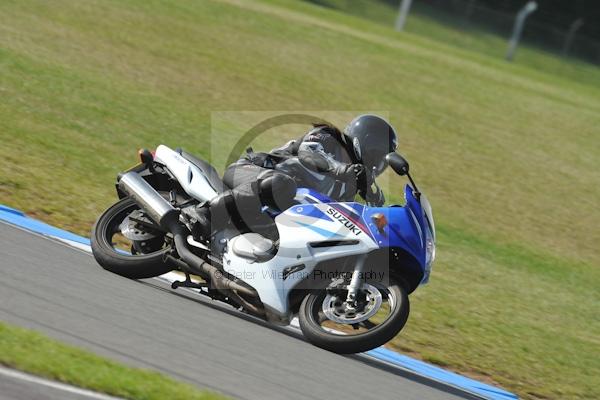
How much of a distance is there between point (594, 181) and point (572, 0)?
29295 millimetres

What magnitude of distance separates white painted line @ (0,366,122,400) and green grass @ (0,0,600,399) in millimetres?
3640

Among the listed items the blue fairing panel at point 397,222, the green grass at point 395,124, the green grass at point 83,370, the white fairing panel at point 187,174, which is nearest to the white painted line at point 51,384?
the green grass at point 83,370

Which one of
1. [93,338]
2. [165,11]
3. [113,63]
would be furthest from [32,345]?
[165,11]

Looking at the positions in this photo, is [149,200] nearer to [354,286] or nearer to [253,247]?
[253,247]

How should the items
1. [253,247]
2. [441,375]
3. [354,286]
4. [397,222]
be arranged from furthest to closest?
1. [441,375]
2. [253,247]
3. [397,222]
4. [354,286]

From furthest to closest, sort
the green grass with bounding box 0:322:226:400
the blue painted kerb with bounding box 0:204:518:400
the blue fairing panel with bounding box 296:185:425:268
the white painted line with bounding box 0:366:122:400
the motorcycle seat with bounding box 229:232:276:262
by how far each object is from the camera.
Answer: the blue painted kerb with bounding box 0:204:518:400 → the motorcycle seat with bounding box 229:232:276:262 → the blue fairing panel with bounding box 296:185:425:268 → the green grass with bounding box 0:322:226:400 → the white painted line with bounding box 0:366:122:400

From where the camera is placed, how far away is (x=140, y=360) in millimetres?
5309

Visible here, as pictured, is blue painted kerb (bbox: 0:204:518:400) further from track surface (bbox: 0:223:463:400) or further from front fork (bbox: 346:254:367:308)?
front fork (bbox: 346:254:367:308)

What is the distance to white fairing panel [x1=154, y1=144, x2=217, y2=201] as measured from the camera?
7.21 meters

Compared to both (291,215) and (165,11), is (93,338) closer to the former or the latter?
(291,215)

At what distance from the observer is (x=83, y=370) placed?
16.0 ft

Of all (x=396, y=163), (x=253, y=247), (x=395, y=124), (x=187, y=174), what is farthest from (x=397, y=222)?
(x=395, y=124)

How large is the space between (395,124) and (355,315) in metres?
12.5

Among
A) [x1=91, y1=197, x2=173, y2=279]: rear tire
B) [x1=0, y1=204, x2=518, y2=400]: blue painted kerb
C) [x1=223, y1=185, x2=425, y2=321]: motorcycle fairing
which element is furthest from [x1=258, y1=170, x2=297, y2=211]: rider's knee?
[x1=0, y1=204, x2=518, y2=400]: blue painted kerb
